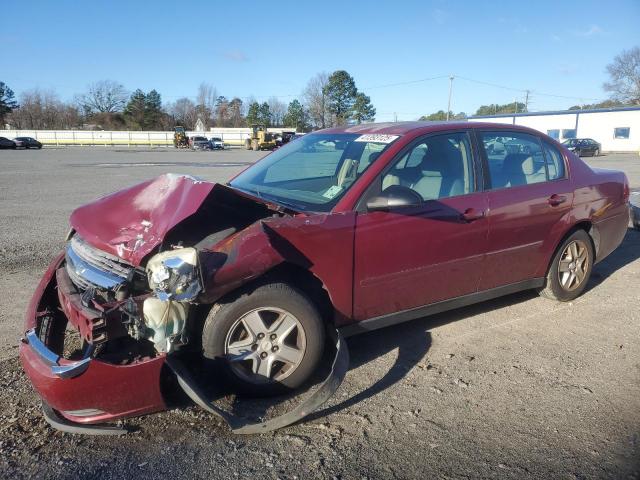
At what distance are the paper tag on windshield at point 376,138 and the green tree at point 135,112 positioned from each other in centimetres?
9511

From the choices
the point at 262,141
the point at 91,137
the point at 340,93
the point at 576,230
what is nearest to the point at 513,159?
the point at 576,230

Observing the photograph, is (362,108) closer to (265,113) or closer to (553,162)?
(265,113)

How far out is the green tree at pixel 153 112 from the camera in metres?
94.4

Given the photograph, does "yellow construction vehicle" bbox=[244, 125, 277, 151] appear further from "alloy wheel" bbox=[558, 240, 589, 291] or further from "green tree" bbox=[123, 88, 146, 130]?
"alloy wheel" bbox=[558, 240, 589, 291]

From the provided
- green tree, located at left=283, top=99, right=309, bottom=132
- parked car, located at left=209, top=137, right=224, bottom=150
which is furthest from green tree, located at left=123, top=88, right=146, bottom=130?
parked car, located at left=209, top=137, right=224, bottom=150

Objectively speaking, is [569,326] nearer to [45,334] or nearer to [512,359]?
[512,359]

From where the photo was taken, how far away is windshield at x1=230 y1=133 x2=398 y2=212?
3.68 m

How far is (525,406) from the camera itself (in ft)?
10.2

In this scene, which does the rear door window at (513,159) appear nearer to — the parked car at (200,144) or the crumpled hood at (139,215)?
the crumpled hood at (139,215)

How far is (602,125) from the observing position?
5081 cm

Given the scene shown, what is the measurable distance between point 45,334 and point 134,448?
3.54 feet

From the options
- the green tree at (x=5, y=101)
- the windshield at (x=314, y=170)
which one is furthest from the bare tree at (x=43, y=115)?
the windshield at (x=314, y=170)

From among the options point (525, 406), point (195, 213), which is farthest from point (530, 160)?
point (195, 213)

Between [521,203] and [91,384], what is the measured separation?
11.1ft
